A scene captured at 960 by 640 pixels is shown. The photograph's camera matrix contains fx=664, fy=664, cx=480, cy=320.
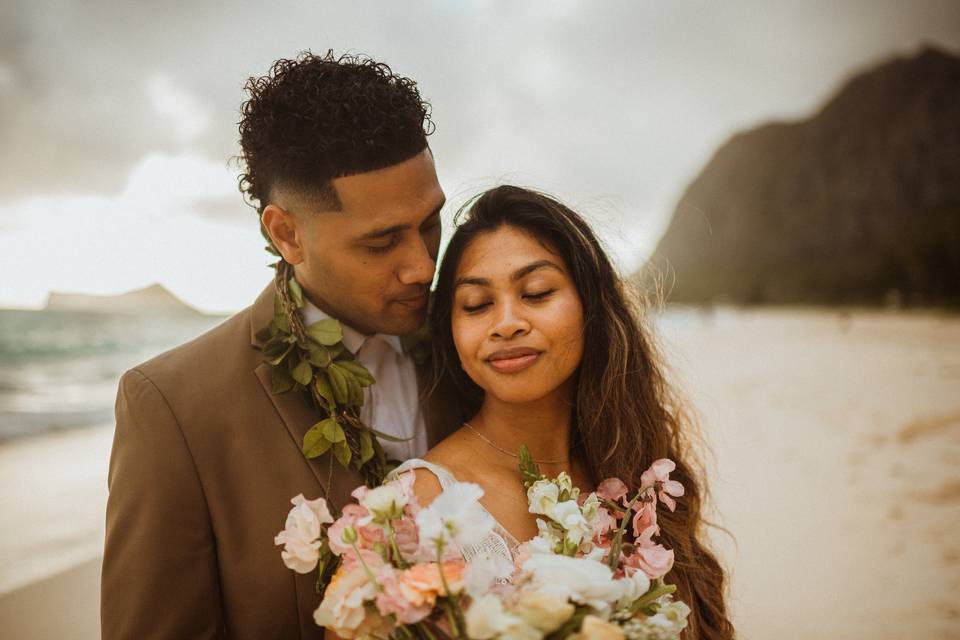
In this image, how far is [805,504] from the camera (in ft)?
25.4

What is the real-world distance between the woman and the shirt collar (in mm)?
230

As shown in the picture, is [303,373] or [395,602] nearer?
[395,602]

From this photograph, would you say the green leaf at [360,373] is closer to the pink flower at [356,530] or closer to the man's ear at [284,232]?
the man's ear at [284,232]

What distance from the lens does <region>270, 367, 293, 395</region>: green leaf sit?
2205 mm

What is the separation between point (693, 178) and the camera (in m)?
51.9

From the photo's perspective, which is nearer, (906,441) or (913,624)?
(913,624)

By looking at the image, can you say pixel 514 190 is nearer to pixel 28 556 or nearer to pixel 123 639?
pixel 123 639

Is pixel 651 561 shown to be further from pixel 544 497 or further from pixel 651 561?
pixel 544 497

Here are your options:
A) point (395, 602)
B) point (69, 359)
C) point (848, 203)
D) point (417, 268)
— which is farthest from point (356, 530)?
point (848, 203)

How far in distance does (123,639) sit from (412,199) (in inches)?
64.9

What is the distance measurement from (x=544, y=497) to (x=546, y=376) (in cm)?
47

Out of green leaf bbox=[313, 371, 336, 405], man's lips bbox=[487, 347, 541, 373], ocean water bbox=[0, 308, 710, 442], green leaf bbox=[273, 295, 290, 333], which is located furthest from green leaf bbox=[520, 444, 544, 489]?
ocean water bbox=[0, 308, 710, 442]

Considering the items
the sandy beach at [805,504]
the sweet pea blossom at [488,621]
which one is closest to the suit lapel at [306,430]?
the sweet pea blossom at [488,621]

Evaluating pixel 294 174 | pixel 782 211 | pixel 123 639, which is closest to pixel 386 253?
pixel 294 174
